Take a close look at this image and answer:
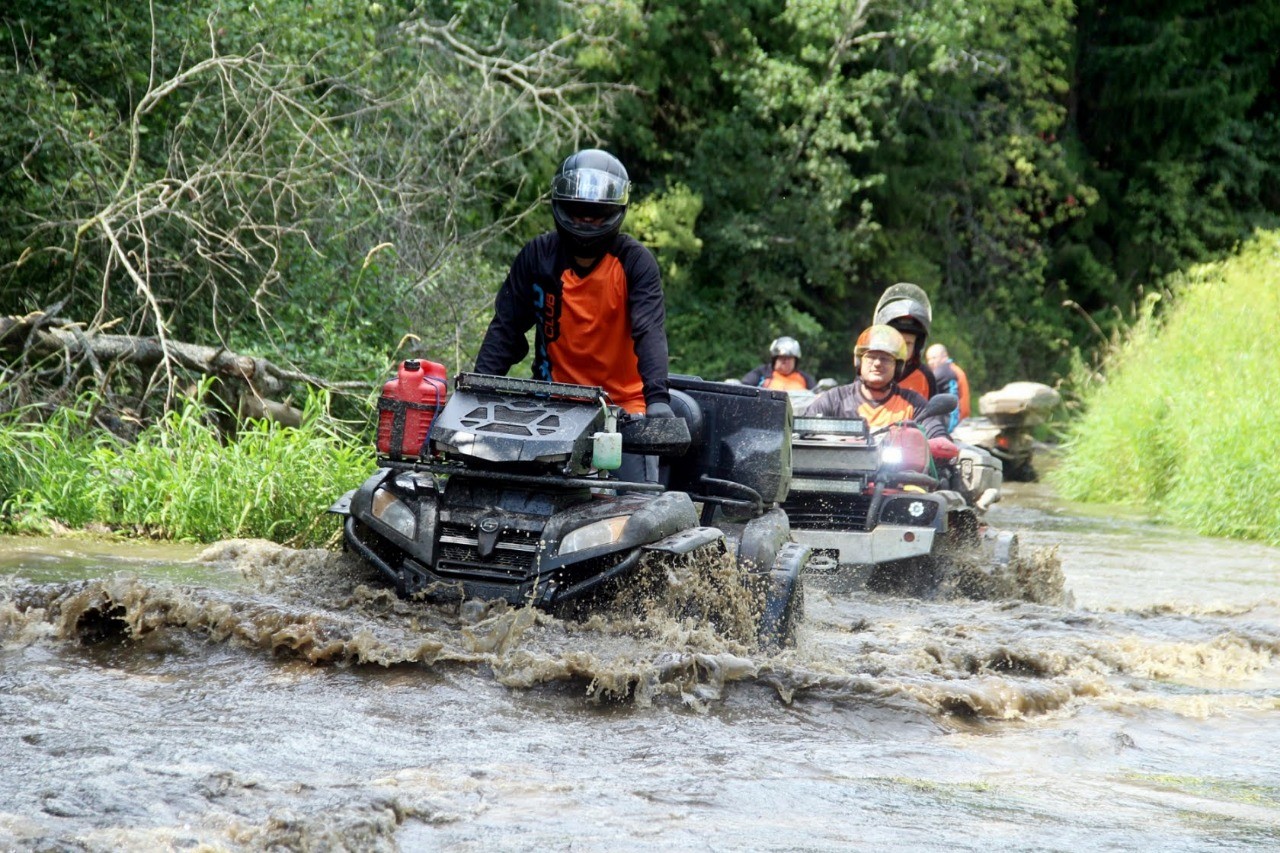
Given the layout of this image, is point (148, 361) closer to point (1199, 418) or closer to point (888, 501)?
point (888, 501)

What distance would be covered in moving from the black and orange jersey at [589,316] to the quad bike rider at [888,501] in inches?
116

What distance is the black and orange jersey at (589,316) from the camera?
7.13m

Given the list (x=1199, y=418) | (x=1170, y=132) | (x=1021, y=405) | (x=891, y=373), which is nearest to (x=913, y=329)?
(x=891, y=373)

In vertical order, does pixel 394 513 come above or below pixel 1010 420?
below

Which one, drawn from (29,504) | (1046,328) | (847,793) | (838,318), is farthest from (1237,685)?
(1046,328)

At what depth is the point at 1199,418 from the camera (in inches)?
683

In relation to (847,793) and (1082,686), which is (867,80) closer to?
(1082,686)

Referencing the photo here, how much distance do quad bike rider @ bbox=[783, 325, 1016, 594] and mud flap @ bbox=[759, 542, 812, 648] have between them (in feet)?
9.03

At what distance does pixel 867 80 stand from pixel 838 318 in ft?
16.0

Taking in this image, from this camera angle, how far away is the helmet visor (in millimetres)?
6984

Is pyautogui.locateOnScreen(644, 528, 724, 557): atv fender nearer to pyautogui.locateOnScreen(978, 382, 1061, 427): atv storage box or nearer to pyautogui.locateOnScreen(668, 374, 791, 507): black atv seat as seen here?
pyautogui.locateOnScreen(668, 374, 791, 507): black atv seat

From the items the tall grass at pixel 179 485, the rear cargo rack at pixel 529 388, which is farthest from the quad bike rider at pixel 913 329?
the rear cargo rack at pixel 529 388

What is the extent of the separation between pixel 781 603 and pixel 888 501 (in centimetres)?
321

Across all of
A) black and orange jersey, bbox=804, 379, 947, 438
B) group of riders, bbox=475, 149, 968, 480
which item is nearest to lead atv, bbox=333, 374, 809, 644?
group of riders, bbox=475, 149, 968, 480
